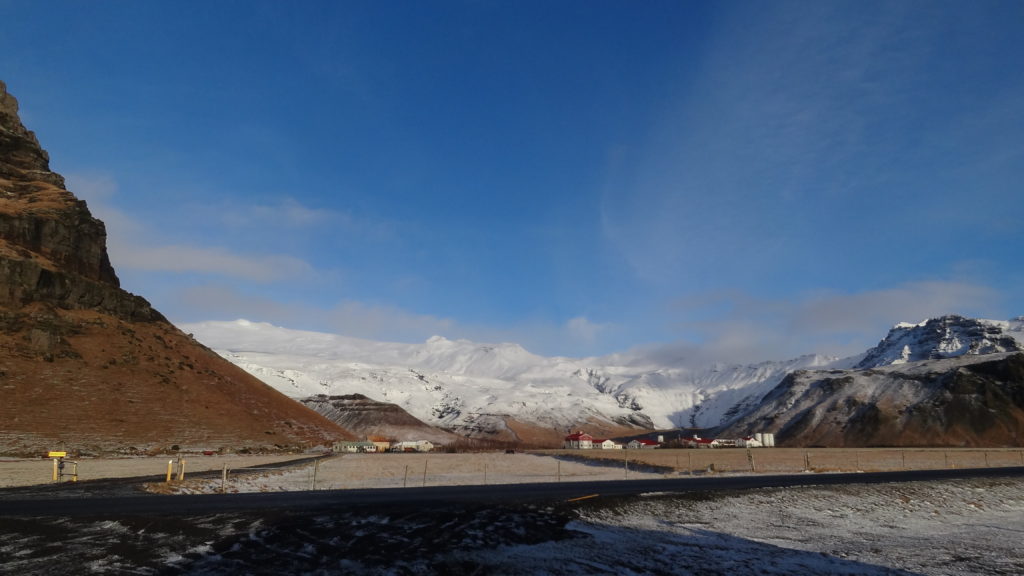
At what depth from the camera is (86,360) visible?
276 ft

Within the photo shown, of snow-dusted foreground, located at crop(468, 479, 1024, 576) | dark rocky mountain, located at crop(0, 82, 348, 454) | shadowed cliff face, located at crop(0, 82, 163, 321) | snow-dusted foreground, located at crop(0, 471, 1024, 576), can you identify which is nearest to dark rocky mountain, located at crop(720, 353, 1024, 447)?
dark rocky mountain, located at crop(0, 82, 348, 454)

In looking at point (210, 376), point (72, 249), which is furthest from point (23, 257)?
point (210, 376)

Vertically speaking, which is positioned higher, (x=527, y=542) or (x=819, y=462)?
(x=527, y=542)

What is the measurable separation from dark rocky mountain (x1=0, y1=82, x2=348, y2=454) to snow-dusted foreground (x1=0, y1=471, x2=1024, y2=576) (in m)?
62.1

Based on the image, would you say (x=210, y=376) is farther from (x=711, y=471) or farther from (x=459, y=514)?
(x=459, y=514)

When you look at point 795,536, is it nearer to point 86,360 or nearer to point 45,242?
point 86,360

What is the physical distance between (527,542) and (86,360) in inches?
3528

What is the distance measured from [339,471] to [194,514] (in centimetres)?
3826

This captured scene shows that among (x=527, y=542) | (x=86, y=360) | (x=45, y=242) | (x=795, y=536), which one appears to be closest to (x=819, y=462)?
(x=795, y=536)

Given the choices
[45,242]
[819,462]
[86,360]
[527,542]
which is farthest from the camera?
[45,242]

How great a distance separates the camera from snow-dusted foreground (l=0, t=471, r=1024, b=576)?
44.9ft

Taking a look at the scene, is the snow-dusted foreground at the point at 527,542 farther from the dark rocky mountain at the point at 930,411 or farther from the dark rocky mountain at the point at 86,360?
the dark rocky mountain at the point at 930,411

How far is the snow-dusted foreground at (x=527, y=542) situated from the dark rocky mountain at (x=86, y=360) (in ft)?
204

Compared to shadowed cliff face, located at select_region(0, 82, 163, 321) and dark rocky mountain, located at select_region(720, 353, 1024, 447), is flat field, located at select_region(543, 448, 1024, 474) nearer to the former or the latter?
dark rocky mountain, located at select_region(720, 353, 1024, 447)
